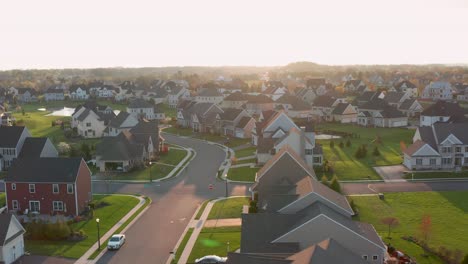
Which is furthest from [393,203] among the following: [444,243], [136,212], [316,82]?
[316,82]

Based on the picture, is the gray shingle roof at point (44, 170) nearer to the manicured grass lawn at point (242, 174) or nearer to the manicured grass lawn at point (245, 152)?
the manicured grass lawn at point (242, 174)

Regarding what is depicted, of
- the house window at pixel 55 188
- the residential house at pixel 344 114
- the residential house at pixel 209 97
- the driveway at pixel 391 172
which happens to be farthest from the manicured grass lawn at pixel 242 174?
the residential house at pixel 209 97

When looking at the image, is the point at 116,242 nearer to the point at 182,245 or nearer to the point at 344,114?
the point at 182,245

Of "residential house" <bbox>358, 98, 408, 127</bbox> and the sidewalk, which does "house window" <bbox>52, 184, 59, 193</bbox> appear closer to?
the sidewalk

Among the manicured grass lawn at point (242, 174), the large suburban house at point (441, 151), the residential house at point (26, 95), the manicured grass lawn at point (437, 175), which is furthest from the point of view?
the residential house at point (26, 95)

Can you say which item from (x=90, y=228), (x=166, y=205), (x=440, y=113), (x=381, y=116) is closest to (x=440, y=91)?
(x=381, y=116)
